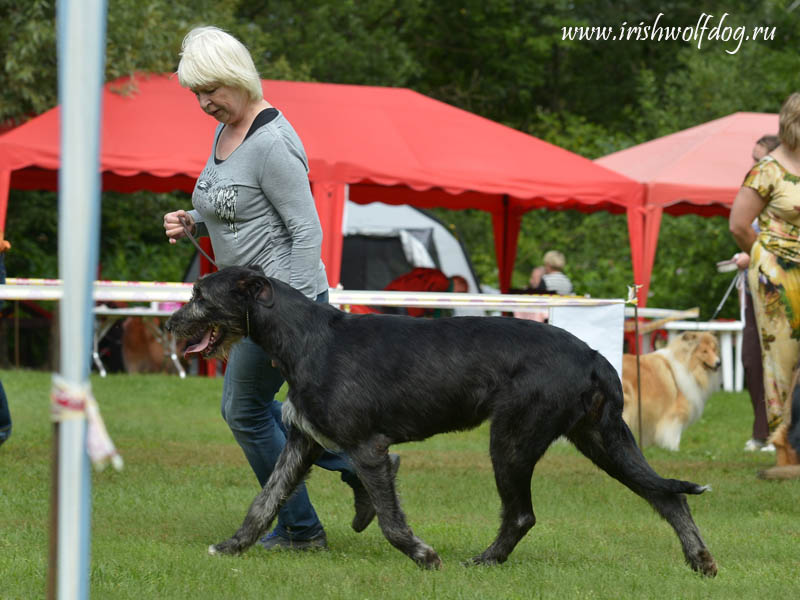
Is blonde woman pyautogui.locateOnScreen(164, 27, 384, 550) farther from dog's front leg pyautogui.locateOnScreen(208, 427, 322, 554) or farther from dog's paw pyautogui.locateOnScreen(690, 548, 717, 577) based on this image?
dog's paw pyautogui.locateOnScreen(690, 548, 717, 577)

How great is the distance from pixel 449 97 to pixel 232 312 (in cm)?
2613

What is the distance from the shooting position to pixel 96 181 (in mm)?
2166

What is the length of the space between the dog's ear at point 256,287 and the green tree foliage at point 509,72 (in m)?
9.73

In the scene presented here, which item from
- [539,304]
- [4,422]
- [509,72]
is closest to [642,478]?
[539,304]

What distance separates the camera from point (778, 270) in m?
6.19

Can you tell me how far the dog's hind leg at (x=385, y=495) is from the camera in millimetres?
4164

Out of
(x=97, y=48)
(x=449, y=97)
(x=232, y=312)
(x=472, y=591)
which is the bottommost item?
(x=472, y=591)

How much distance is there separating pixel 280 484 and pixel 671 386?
5.35m

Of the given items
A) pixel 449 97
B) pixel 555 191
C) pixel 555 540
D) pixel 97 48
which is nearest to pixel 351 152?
pixel 555 191

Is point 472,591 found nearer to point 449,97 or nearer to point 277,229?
point 277,229

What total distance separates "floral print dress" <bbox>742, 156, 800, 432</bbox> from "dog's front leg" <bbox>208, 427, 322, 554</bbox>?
304 cm

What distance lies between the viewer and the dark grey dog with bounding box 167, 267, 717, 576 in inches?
164

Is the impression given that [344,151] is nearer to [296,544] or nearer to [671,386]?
[671,386]

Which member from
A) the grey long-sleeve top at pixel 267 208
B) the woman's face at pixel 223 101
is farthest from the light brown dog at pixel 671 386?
the woman's face at pixel 223 101
